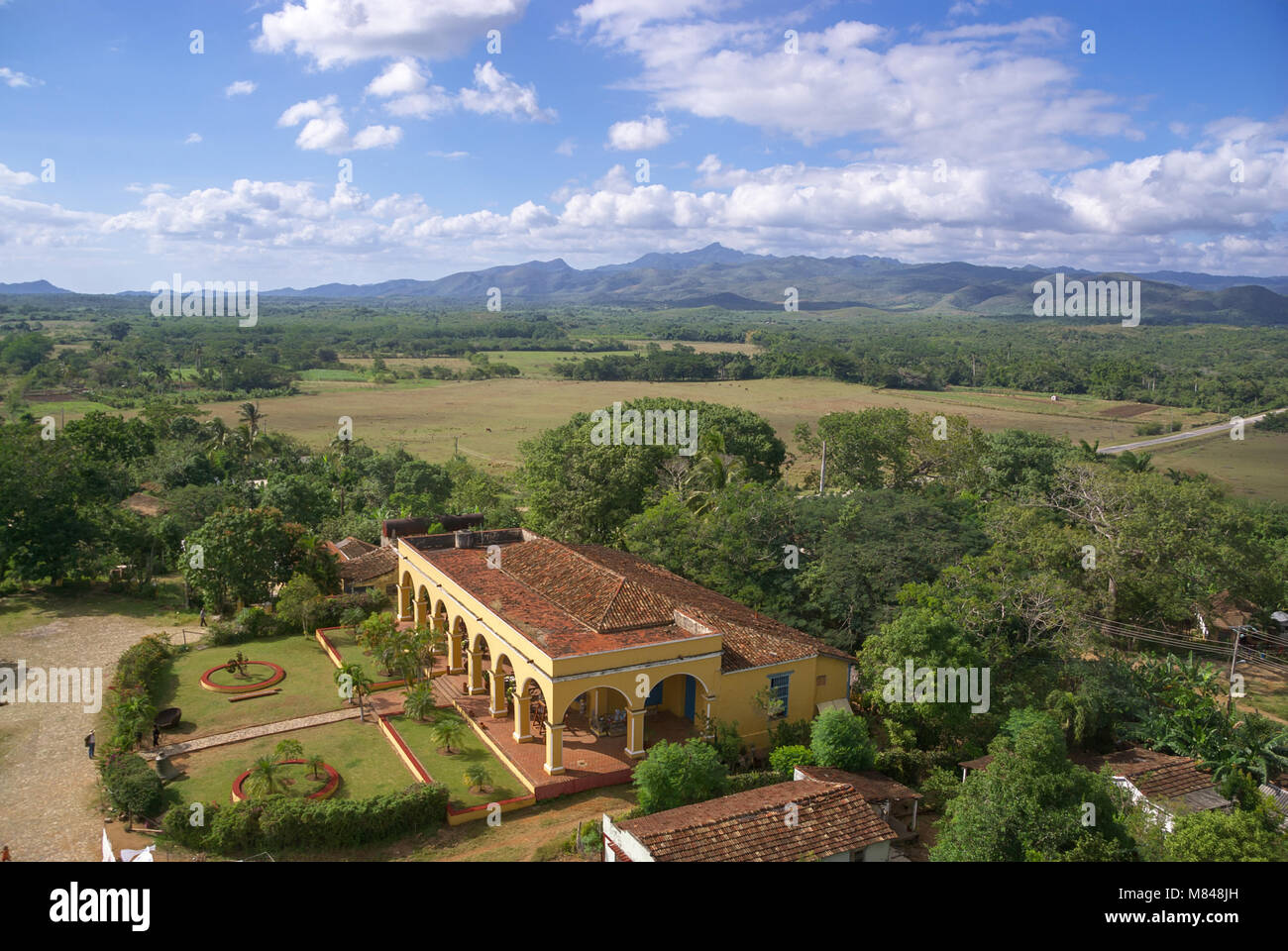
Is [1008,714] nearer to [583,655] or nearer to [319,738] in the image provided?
[583,655]

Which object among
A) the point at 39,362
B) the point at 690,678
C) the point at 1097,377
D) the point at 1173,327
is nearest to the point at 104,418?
the point at 690,678

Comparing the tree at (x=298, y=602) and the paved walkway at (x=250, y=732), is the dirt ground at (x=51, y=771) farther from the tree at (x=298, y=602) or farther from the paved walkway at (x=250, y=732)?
the tree at (x=298, y=602)

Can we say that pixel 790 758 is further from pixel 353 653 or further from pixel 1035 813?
pixel 353 653

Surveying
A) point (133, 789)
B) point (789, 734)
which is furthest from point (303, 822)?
point (789, 734)

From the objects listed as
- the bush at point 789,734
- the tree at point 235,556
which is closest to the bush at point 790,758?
the bush at point 789,734

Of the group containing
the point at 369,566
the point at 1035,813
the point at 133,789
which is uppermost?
the point at 369,566

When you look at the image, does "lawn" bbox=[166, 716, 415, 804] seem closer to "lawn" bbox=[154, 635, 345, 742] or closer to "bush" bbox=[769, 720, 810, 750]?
"lawn" bbox=[154, 635, 345, 742]

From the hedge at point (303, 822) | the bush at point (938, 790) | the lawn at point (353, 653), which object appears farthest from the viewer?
the lawn at point (353, 653)
